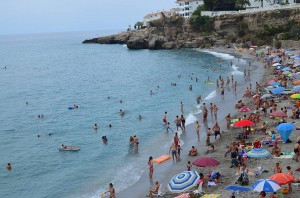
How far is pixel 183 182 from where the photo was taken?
57.3ft

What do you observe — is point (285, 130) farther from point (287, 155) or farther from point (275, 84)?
point (275, 84)

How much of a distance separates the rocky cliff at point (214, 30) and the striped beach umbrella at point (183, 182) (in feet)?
224

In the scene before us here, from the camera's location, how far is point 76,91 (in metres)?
58.3

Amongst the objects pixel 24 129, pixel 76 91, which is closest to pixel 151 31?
pixel 76 91

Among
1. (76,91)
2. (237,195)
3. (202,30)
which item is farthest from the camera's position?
(202,30)

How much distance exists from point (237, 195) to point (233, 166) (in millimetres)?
3833

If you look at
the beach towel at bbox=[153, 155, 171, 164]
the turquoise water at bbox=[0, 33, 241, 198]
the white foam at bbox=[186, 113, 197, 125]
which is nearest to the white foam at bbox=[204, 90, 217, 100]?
the turquoise water at bbox=[0, 33, 241, 198]

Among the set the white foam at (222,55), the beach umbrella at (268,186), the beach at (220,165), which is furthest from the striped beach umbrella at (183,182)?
the white foam at (222,55)

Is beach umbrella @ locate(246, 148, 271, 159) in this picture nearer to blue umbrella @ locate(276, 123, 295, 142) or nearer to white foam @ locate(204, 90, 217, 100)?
blue umbrella @ locate(276, 123, 295, 142)

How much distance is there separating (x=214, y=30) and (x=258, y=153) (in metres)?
77.0

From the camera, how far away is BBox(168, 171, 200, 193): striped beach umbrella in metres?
17.4

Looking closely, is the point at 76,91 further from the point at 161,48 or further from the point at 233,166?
the point at 161,48

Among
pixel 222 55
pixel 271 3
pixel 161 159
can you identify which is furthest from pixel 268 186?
pixel 271 3

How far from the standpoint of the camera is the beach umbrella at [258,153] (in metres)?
19.4
